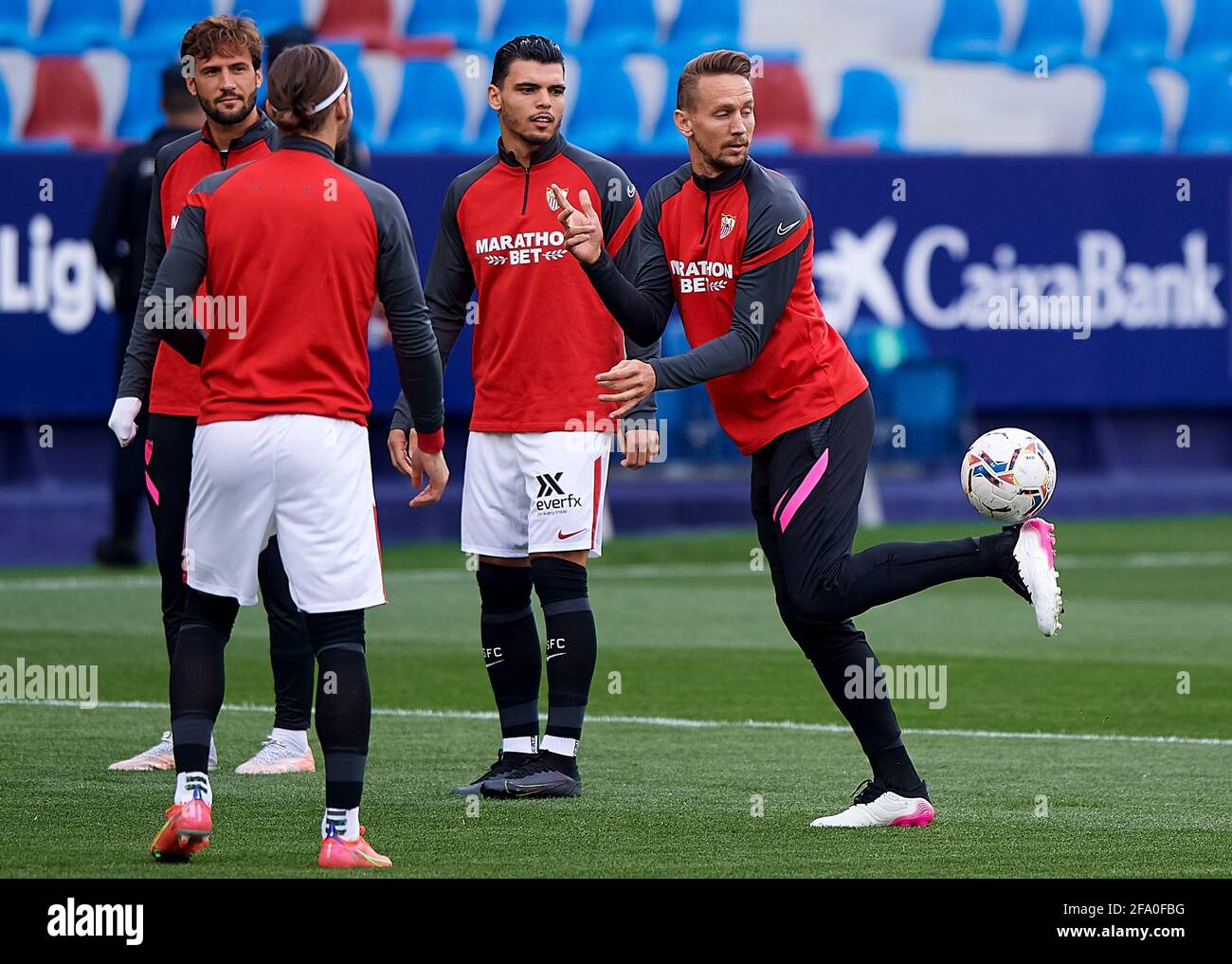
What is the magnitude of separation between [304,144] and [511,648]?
2043 mm

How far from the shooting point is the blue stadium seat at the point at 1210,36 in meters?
19.6

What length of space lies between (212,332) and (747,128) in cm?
161

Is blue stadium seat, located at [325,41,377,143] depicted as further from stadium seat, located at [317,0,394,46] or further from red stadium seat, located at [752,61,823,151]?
red stadium seat, located at [752,61,823,151]

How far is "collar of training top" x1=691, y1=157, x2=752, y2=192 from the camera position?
19.6 feet

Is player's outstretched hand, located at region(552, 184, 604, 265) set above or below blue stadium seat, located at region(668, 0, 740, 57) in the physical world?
below

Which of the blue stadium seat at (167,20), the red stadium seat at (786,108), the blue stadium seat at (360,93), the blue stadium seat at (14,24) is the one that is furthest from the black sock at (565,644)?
the blue stadium seat at (14,24)

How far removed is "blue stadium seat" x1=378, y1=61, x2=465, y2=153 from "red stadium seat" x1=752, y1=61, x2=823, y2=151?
247 cm

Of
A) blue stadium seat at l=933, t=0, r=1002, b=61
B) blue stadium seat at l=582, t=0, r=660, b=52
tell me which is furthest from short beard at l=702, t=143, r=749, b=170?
blue stadium seat at l=933, t=0, r=1002, b=61

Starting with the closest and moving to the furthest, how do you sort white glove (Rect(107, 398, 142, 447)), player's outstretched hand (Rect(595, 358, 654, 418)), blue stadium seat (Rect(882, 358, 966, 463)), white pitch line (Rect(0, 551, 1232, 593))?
player's outstretched hand (Rect(595, 358, 654, 418)) < white glove (Rect(107, 398, 142, 447)) < white pitch line (Rect(0, 551, 1232, 593)) < blue stadium seat (Rect(882, 358, 966, 463))

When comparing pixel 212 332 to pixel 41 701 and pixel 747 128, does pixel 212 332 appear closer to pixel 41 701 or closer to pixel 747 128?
pixel 747 128

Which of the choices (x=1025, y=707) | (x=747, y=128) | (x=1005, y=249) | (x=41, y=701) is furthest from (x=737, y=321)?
(x=1005, y=249)

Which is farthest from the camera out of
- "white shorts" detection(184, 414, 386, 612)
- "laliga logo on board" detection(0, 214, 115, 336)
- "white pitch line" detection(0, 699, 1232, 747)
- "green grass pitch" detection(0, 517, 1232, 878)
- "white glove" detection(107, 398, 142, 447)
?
"laliga logo on board" detection(0, 214, 115, 336)

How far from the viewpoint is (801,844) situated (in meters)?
5.58

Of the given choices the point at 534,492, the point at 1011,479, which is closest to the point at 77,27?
the point at 534,492
